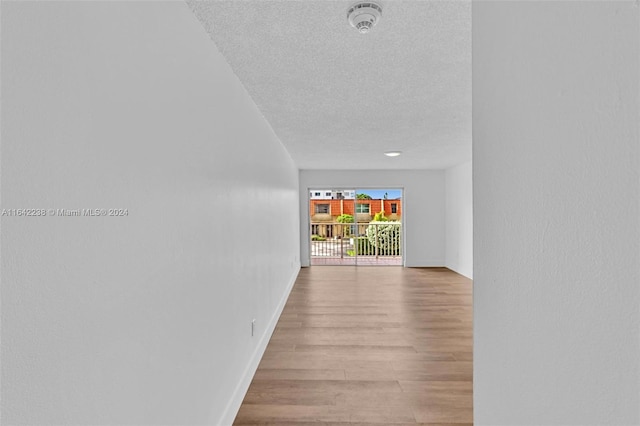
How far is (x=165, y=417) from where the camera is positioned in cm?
120

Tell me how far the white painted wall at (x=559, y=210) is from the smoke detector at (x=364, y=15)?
1.95 feet

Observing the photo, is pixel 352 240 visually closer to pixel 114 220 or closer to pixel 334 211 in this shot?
pixel 334 211

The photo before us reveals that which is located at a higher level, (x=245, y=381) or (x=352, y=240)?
(x=352, y=240)

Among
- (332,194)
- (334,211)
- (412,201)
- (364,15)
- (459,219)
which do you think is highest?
(364,15)

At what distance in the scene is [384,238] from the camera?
8.88 m

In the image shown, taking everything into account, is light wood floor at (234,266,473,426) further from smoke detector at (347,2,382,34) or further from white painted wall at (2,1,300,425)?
smoke detector at (347,2,382,34)

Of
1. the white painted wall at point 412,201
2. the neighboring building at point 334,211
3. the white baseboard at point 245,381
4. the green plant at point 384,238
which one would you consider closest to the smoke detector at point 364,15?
the white baseboard at point 245,381

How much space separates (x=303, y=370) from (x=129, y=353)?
1843mm

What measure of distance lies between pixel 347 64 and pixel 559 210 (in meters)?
1.70

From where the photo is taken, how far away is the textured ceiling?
1.53m

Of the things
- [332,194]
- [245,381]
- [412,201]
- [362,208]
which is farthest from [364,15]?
[362,208]

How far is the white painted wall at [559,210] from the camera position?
487 millimetres

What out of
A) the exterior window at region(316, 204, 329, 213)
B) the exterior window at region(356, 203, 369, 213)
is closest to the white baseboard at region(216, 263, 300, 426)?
the exterior window at region(356, 203, 369, 213)

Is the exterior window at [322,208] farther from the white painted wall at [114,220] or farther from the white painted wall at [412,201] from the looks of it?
the white painted wall at [114,220]
